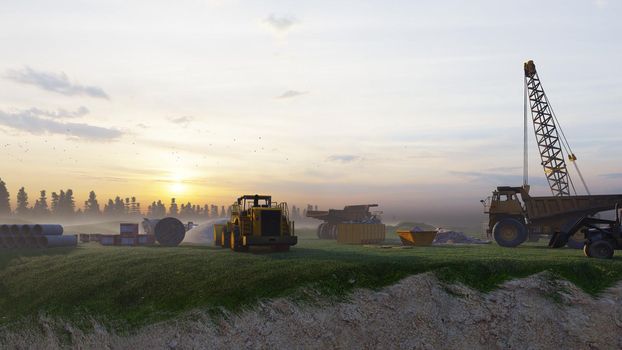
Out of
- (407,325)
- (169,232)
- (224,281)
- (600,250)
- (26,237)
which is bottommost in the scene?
(407,325)

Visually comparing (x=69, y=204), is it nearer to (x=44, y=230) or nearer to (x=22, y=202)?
(x=22, y=202)

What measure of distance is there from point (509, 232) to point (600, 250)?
1021 cm

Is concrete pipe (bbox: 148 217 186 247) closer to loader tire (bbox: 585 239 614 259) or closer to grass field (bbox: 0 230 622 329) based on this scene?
grass field (bbox: 0 230 622 329)

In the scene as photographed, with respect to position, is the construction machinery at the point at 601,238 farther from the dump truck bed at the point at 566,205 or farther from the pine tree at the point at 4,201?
the pine tree at the point at 4,201

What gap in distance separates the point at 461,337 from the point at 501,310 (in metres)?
1.77

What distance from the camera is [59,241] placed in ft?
117

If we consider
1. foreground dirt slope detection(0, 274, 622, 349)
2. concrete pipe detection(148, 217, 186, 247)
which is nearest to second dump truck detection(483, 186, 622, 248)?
foreground dirt slope detection(0, 274, 622, 349)

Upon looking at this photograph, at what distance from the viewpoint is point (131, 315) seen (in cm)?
1733

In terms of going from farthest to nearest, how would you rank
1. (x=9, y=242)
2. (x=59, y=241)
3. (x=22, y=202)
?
(x=22, y=202), (x=59, y=241), (x=9, y=242)

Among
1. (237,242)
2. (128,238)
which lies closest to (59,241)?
(128,238)

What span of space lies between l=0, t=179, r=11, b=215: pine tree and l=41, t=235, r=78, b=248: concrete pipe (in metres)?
128

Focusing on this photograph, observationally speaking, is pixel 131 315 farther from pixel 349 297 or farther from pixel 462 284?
pixel 462 284

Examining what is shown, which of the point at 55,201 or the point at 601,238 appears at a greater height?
the point at 55,201

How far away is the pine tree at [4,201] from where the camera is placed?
143750 mm
